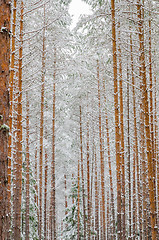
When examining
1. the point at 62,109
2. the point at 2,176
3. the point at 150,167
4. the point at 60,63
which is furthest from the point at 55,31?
the point at 2,176

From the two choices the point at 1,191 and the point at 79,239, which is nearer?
the point at 1,191

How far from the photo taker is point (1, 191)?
8.99ft

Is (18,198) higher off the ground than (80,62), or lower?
lower

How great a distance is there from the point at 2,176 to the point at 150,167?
356 centimetres

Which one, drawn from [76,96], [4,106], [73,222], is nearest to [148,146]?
[4,106]

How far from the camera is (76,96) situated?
1355 centimetres

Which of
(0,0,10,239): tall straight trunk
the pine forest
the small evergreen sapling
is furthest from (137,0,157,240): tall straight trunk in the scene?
the small evergreen sapling

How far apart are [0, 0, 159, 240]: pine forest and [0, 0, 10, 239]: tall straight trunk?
1 cm

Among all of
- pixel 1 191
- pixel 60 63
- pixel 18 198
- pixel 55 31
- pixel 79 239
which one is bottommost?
pixel 79 239

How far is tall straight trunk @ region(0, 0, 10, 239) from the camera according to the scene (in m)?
2.76

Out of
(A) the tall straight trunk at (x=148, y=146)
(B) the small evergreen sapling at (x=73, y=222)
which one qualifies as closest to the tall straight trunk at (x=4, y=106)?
(A) the tall straight trunk at (x=148, y=146)

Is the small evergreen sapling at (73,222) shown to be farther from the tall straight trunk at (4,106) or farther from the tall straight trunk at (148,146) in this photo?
the tall straight trunk at (4,106)

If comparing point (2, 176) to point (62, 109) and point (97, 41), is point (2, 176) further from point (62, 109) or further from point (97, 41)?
point (62, 109)

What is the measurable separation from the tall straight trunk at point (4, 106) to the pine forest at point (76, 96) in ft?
0.04
